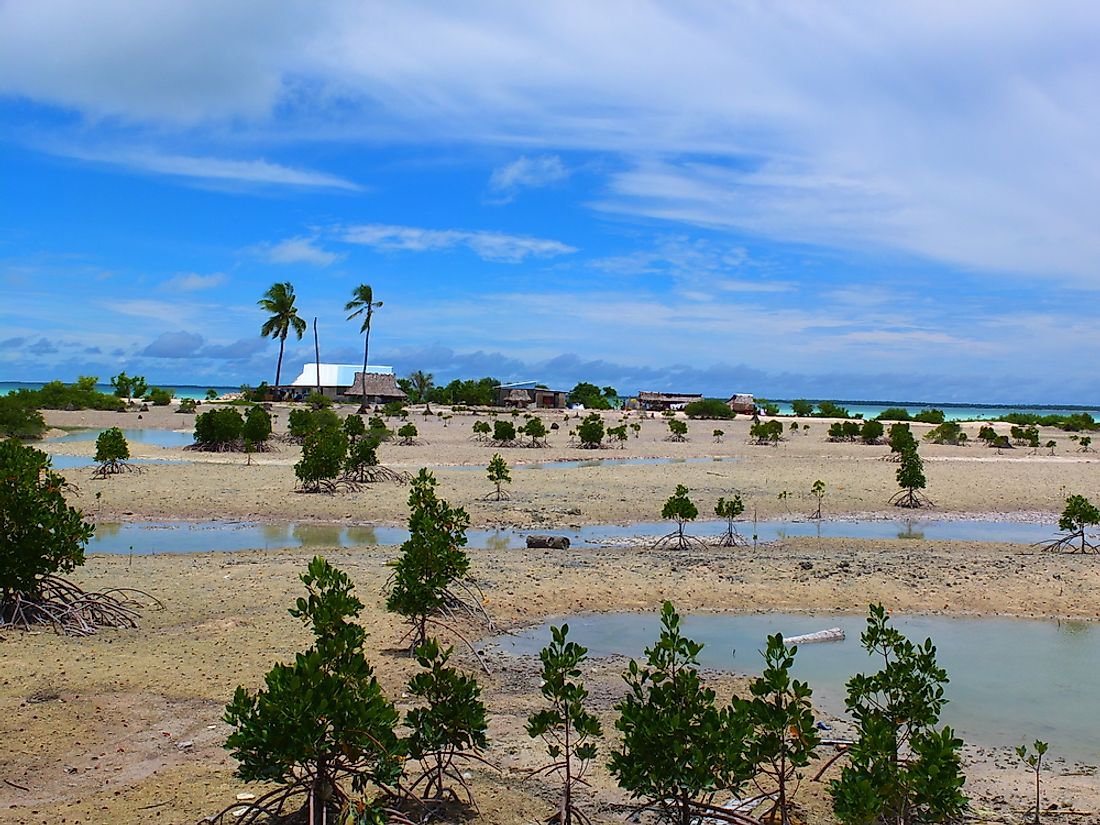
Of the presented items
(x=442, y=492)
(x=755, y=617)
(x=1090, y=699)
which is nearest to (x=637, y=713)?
(x=1090, y=699)

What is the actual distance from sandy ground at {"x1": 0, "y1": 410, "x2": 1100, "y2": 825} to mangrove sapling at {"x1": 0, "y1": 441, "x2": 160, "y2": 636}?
457 mm

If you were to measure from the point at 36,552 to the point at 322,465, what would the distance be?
46.4 feet

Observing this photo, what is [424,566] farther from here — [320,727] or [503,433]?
[503,433]

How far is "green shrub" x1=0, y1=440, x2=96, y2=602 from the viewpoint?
33.1 ft

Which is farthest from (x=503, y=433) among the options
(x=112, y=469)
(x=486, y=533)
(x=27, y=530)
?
(x=27, y=530)

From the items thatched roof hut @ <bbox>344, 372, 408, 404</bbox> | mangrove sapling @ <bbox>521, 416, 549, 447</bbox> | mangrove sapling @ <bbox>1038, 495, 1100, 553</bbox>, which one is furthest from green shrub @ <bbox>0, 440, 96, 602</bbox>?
thatched roof hut @ <bbox>344, 372, 408, 404</bbox>

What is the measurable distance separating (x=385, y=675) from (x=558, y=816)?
12.5ft

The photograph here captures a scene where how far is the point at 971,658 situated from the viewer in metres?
11.4

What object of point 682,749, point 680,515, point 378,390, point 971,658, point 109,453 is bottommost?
point 971,658

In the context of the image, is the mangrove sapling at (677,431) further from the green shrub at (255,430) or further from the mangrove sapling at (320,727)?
the mangrove sapling at (320,727)

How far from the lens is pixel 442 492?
82.5 ft

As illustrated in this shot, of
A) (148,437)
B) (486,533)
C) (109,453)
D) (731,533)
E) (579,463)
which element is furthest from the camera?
(148,437)

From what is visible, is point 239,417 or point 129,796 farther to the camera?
point 239,417

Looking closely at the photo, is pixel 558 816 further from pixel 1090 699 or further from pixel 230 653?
pixel 1090 699
